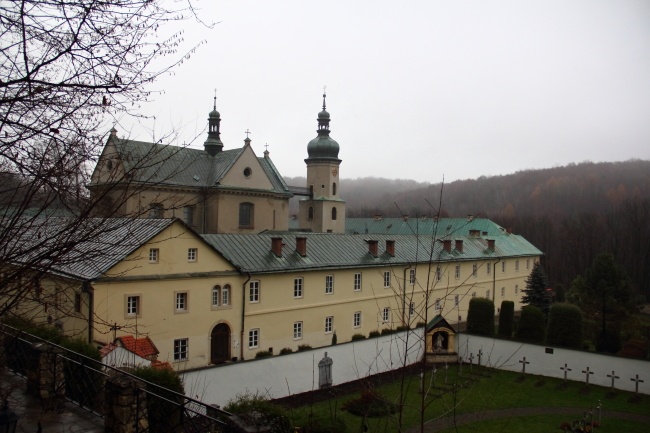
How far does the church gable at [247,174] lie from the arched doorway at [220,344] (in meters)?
16.8

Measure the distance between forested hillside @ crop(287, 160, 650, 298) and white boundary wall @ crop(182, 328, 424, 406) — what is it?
674cm

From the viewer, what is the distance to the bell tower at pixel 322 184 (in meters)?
54.9

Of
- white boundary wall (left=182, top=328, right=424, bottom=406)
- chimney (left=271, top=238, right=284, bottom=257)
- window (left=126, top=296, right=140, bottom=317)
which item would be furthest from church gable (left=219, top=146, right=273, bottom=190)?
white boundary wall (left=182, top=328, right=424, bottom=406)

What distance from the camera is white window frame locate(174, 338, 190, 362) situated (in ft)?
71.5

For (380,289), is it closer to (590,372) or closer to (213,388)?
(590,372)

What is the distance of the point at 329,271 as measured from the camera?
2823 centimetres

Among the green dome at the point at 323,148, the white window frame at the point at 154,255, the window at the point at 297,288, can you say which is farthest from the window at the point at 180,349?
the green dome at the point at 323,148

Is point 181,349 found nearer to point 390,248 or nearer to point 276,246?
point 276,246

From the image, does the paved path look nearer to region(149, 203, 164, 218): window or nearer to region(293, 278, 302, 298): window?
region(293, 278, 302, 298): window

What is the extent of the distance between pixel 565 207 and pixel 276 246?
95.6 meters

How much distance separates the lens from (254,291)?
24844 millimetres

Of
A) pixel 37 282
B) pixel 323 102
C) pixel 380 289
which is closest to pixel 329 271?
pixel 380 289

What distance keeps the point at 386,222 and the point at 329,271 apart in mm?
43643

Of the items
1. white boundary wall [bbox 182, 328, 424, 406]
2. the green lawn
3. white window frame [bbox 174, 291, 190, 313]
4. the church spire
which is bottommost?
the green lawn
